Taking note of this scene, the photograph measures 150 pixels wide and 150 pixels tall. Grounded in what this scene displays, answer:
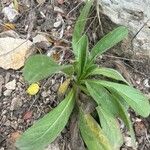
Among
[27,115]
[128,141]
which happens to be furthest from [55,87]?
[128,141]

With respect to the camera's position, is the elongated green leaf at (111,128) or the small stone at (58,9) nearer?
the elongated green leaf at (111,128)

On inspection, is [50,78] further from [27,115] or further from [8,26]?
[8,26]

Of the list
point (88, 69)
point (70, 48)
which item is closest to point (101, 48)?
point (88, 69)

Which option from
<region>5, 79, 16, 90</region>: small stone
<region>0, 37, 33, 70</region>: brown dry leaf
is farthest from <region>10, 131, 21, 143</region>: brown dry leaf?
<region>0, 37, 33, 70</region>: brown dry leaf

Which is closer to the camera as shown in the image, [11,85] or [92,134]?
[92,134]

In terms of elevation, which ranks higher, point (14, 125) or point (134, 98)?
point (134, 98)

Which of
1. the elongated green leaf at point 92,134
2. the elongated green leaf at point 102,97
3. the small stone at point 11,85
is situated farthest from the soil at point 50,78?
the elongated green leaf at point 102,97

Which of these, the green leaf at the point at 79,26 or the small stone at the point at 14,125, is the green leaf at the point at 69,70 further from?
the small stone at the point at 14,125
